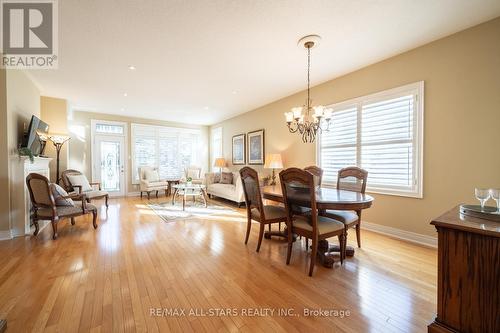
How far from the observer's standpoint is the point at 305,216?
238cm

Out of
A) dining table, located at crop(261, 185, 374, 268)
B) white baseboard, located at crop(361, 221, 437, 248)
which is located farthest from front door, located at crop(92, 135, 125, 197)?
white baseboard, located at crop(361, 221, 437, 248)

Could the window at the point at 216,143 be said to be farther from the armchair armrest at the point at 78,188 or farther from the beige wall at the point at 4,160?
the beige wall at the point at 4,160

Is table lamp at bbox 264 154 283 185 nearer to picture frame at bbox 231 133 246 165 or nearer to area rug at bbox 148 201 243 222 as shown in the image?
area rug at bbox 148 201 243 222

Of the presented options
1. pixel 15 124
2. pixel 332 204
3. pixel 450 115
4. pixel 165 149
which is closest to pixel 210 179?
pixel 165 149

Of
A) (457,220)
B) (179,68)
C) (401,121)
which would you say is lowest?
(457,220)

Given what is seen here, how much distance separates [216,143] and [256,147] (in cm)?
256

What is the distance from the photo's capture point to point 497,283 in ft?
3.51

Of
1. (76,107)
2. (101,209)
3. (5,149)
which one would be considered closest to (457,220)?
(5,149)

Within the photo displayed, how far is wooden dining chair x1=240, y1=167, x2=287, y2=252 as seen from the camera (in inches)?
100

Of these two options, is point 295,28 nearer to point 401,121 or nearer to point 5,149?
point 401,121

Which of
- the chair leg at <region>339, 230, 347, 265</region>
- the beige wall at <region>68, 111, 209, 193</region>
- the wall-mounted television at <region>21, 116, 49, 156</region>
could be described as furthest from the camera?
the beige wall at <region>68, 111, 209, 193</region>

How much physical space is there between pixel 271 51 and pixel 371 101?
1.78m

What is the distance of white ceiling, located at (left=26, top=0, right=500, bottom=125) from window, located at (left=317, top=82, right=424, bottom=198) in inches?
25.1

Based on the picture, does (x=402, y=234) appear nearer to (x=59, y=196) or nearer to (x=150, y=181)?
(x=59, y=196)
